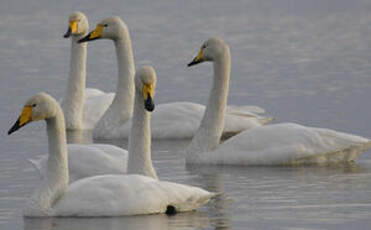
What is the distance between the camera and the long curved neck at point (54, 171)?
11469mm

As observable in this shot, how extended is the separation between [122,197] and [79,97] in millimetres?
8522

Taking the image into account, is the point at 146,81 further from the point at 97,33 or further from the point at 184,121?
the point at 97,33

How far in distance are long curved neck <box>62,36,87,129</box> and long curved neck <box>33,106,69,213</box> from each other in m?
7.71

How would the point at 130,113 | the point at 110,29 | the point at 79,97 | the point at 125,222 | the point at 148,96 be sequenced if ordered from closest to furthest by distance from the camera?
the point at 125,222, the point at 148,96, the point at 110,29, the point at 130,113, the point at 79,97

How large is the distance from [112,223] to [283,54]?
17.1m

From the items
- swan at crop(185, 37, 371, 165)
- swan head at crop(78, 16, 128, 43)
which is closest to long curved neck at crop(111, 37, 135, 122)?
swan head at crop(78, 16, 128, 43)

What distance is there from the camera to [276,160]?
14672 millimetres

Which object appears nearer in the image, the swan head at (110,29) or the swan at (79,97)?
the swan head at (110,29)

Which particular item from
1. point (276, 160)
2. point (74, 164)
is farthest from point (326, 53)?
point (74, 164)

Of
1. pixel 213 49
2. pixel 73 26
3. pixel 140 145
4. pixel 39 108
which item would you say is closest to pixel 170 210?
pixel 140 145

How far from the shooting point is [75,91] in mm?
19766

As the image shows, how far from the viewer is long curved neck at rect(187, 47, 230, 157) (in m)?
15.2

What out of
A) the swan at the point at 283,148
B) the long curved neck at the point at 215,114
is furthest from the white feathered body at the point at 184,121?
the swan at the point at 283,148

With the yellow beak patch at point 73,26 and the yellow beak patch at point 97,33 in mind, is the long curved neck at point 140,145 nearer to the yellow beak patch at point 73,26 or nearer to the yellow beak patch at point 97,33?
the yellow beak patch at point 97,33
